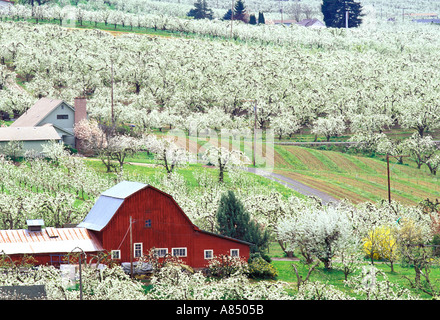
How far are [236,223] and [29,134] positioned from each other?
3665 centimetres

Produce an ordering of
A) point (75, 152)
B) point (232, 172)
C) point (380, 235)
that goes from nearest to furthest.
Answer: point (380, 235)
point (232, 172)
point (75, 152)

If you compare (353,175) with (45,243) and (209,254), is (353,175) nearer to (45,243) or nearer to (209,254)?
(209,254)

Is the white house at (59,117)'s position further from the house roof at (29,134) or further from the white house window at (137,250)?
the white house window at (137,250)

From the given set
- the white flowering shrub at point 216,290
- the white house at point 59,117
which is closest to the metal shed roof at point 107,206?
the white flowering shrub at point 216,290

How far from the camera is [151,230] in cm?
4606

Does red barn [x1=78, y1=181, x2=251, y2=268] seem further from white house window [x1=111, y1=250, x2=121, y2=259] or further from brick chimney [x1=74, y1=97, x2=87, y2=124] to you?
brick chimney [x1=74, y1=97, x2=87, y2=124]

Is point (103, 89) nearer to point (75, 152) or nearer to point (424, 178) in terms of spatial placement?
point (75, 152)

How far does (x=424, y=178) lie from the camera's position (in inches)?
3393

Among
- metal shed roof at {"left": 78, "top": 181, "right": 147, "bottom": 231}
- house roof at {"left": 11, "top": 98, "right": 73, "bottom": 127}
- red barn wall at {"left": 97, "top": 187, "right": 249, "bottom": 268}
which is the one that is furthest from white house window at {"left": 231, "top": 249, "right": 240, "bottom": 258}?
house roof at {"left": 11, "top": 98, "right": 73, "bottom": 127}

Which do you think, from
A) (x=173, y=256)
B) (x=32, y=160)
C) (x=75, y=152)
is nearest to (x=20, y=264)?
(x=173, y=256)

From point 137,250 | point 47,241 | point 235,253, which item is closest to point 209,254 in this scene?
point 235,253

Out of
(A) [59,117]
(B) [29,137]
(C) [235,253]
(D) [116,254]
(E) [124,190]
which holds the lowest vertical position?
(C) [235,253]

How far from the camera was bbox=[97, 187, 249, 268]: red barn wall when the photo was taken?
4516cm

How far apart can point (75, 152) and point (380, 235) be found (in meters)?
42.1
